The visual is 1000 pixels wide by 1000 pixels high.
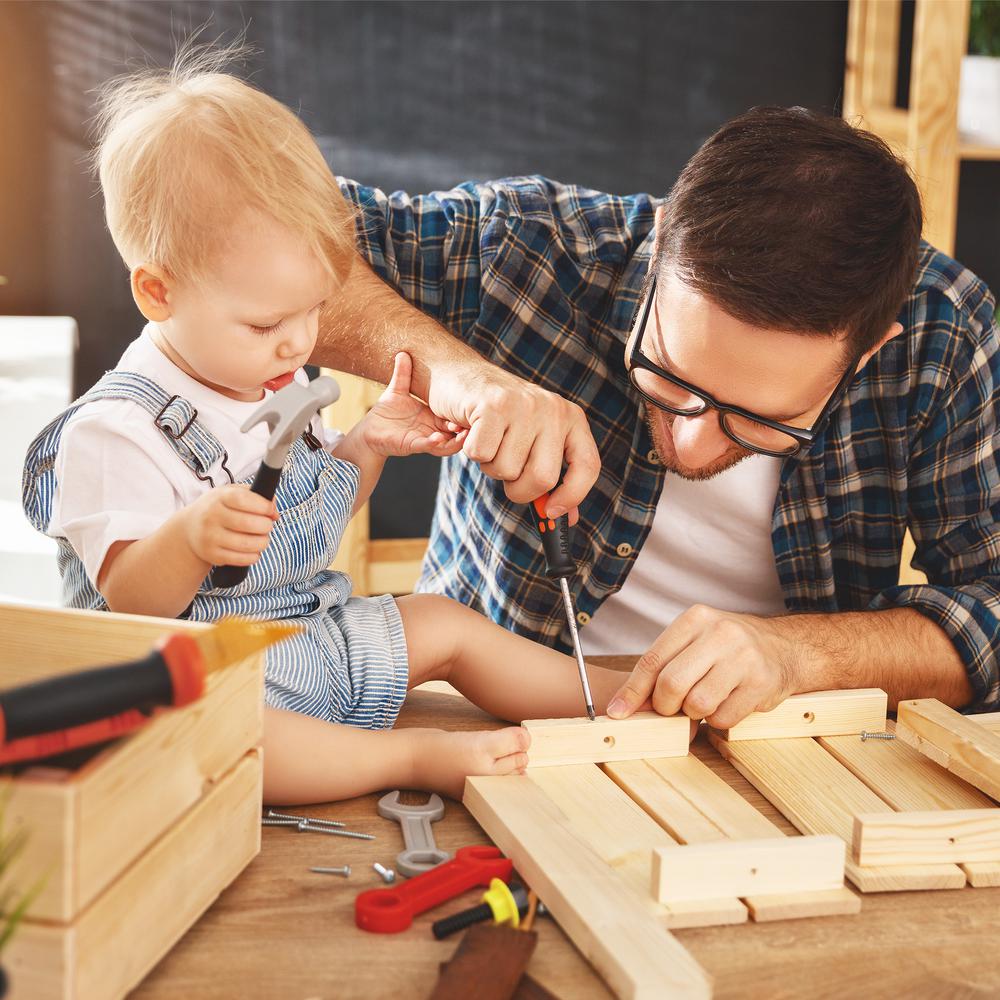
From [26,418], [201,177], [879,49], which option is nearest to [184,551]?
[201,177]

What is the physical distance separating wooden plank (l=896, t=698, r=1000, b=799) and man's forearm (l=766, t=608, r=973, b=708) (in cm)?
15

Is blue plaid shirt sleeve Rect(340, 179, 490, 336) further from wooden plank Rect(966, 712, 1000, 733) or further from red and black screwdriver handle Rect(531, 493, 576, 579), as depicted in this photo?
wooden plank Rect(966, 712, 1000, 733)

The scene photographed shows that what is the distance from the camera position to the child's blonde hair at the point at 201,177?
1087 millimetres

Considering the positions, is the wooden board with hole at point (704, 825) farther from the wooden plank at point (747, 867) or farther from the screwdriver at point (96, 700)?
the screwdriver at point (96, 700)

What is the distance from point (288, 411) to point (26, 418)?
1634 millimetres

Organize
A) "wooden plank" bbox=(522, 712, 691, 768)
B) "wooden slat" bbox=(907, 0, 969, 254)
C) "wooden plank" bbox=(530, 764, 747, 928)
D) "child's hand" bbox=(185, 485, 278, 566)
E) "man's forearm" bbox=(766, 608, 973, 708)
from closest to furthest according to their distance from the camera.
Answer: "wooden plank" bbox=(530, 764, 747, 928)
"child's hand" bbox=(185, 485, 278, 566)
"wooden plank" bbox=(522, 712, 691, 768)
"man's forearm" bbox=(766, 608, 973, 708)
"wooden slat" bbox=(907, 0, 969, 254)

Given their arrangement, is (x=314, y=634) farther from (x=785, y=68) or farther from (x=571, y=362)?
(x=785, y=68)

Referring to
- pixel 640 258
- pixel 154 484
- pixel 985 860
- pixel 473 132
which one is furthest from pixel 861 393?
pixel 473 132

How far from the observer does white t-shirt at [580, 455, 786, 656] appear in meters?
1.73

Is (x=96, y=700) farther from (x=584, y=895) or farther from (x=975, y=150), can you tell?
(x=975, y=150)

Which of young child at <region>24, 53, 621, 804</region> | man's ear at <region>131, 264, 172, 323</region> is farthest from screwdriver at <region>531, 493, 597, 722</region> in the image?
man's ear at <region>131, 264, 172, 323</region>

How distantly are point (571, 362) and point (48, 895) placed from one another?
1.21 meters

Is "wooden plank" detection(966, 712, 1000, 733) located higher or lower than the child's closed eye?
lower

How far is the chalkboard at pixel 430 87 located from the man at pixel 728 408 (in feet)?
4.25
